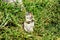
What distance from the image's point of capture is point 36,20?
4.40 m

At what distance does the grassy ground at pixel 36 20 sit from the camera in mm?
3912

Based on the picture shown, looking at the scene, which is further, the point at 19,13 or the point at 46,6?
the point at 46,6

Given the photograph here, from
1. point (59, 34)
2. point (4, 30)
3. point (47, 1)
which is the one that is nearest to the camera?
point (4, 30)

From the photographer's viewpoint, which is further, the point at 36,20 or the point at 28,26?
the point at 36,20

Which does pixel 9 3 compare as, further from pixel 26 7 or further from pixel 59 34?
pixel 59 34

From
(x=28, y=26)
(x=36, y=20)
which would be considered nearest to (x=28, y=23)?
(x=28, y=26)

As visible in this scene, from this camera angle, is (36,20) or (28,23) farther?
(36,20)

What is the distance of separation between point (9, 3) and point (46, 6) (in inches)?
37.6

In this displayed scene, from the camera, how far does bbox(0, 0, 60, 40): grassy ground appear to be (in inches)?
154

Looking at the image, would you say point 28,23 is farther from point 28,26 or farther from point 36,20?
point 36,20

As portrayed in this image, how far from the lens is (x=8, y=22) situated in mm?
4070

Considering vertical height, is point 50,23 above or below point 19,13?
below

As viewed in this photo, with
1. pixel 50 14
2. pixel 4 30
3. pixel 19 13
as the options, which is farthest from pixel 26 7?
pixel 4 30

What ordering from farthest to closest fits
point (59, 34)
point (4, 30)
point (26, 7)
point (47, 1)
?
point (47, 1) < point (26, 7) < point (59, 34) < point (4, 30)
